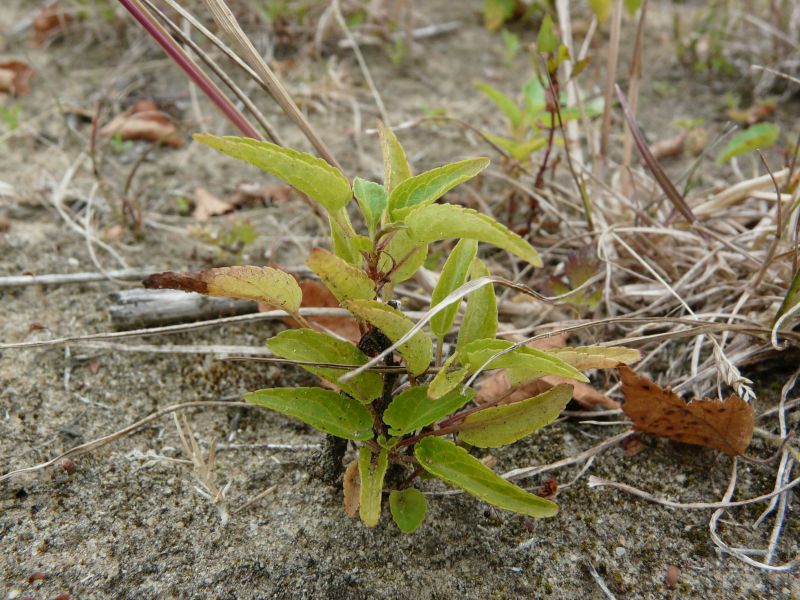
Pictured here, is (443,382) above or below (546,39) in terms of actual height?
below

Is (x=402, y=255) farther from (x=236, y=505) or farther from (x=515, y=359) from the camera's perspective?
(x=236, y=505)

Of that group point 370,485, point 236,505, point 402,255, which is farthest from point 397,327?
point 236,505

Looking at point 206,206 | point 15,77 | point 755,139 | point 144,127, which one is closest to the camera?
point 755,139

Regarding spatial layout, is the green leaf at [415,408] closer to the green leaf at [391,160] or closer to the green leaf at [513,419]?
the green leaf at [513,419]

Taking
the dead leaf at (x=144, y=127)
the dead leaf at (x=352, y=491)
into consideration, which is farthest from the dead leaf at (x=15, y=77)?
the dead leaf at (x=352, y=491)

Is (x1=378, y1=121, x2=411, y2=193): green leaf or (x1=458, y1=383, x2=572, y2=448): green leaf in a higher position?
(x1=378, y1=121, x2=411, y2=193): green leaf

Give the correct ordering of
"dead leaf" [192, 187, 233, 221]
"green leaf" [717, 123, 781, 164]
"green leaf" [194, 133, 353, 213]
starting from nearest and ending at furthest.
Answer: "green leaf" [194, 133, 353, 213] < "green leaf" [717, 123, 781, 164] < "dead leaf" [192, 187, 233, 221]

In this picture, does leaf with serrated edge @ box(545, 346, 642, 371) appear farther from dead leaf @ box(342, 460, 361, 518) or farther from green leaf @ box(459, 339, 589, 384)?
dead leaf @ box(342, 460, 361, 518)

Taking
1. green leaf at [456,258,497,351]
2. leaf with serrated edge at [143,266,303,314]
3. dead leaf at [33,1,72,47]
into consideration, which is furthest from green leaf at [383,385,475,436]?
dead leaf at [33,1,72,47]
